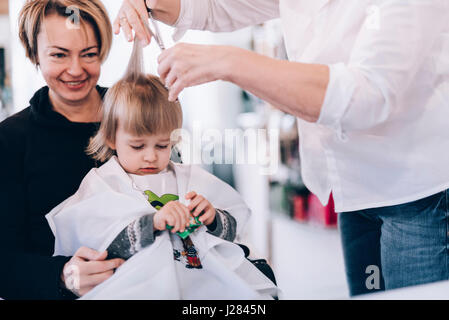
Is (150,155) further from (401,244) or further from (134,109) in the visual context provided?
(401,244)

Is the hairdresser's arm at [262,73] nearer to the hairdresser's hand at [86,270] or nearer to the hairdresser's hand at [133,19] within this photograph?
the hairdresser's hand at [133,19]

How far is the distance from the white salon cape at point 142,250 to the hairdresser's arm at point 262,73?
0.86ft

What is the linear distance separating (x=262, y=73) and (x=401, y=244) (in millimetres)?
581

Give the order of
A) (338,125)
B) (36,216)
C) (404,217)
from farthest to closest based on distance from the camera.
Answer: (404,217)
(36,216)
(338,125)

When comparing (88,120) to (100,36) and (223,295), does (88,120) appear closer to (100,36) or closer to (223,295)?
(100,36)

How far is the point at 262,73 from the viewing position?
73 centimetres

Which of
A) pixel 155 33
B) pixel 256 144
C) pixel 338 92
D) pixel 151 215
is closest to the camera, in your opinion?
pixel 338 92

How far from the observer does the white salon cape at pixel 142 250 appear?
799 millimetres

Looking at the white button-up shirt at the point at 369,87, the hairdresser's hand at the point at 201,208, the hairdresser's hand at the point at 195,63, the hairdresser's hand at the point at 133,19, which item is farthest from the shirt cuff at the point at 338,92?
the hairdresser's hand at the point at 133,19

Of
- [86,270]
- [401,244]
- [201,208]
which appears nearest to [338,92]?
[201,208]

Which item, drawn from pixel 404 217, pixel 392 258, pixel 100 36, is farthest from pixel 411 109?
pixel 100 36

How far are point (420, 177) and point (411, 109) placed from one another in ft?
0.52

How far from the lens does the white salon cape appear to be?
80 centimetres
